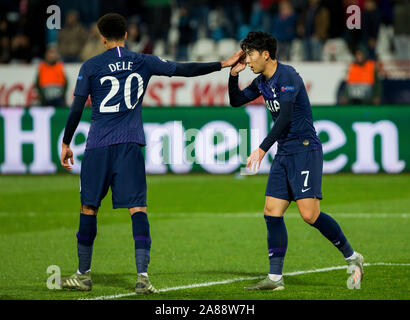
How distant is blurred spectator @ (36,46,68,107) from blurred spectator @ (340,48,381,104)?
6.24 meters

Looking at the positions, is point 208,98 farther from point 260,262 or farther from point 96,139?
point 96,139

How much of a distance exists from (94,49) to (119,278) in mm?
13803

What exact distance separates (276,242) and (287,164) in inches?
25.4

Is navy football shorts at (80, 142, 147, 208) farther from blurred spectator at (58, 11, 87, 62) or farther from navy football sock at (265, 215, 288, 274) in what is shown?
blurred spectator at (58, 11, 87, 62)

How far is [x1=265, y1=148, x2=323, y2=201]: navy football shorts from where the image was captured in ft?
24.5

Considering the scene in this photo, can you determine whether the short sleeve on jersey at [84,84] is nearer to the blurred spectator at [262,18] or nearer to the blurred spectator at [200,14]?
the blurred spectator at [262,18]

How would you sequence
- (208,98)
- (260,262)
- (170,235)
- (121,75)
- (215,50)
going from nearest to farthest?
(121,75)
(260,262)
(170,235)
(208,98)
(215,50)

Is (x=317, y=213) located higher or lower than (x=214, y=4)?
lower

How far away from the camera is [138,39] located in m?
21.9

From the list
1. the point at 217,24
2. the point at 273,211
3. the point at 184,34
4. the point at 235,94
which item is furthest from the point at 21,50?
the point at 273,211

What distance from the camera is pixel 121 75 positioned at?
24.2 ft

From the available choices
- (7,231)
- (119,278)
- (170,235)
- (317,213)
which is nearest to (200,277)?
(119,278)

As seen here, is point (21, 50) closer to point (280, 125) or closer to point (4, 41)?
point (4, 41)

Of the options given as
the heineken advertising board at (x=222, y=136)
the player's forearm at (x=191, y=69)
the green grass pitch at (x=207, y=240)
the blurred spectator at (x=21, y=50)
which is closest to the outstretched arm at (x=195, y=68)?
the player's forearm at (x=191, y=69)
